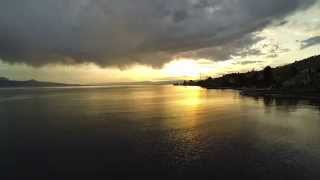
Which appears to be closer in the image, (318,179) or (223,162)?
(318,179)

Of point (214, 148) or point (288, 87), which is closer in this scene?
point (214, 148)

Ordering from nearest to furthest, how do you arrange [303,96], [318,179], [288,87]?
[318,179] < [303,96] < [288,87]

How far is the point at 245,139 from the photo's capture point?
153ft

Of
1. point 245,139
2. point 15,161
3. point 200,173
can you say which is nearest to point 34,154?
point 15,161

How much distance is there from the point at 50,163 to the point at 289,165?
24294mm

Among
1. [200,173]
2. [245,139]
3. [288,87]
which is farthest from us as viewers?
[288,87]

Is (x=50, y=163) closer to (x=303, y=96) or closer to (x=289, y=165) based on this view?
(x=289, y=165)

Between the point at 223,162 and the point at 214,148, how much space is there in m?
6.79

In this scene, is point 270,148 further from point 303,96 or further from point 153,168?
point 303,96

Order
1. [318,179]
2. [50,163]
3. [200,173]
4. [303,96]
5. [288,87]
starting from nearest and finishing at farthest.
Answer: [318,179] < [200,173] < [50,163] < [303,96] < [288,87]

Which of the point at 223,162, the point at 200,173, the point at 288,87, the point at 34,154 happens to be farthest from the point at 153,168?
the point at 288,87

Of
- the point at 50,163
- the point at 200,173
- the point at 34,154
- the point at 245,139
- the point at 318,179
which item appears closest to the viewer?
the point at 318,179

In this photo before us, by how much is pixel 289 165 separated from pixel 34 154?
92.7 feet

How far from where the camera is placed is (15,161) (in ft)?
117
